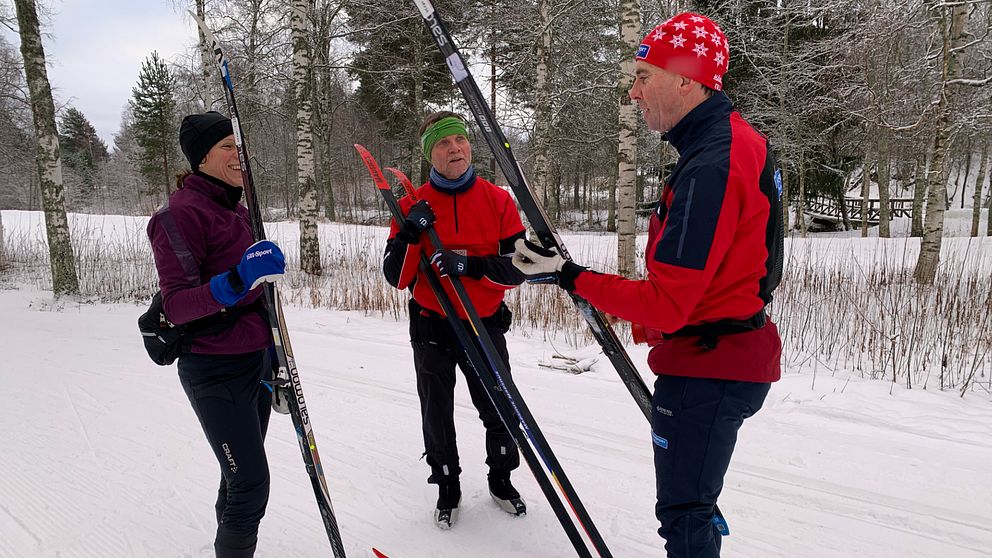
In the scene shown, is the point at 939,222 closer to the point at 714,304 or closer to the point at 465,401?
the point at 465,401

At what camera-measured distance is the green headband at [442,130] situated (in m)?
2.45

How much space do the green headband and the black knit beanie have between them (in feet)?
2.92

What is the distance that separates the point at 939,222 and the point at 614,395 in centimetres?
666

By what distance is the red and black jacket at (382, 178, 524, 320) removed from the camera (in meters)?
2.50

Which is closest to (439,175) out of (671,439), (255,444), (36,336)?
(255,444)

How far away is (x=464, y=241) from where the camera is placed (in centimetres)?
253

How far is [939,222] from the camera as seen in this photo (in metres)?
7.41

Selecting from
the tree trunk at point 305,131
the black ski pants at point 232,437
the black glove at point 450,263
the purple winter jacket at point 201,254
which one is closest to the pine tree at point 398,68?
the tree trunk at point 305,131

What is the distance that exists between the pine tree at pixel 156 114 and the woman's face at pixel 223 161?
24.6 m

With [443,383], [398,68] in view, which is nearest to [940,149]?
[443,383]

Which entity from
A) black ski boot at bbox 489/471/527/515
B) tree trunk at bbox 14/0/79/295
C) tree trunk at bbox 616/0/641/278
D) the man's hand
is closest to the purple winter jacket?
the man's hand

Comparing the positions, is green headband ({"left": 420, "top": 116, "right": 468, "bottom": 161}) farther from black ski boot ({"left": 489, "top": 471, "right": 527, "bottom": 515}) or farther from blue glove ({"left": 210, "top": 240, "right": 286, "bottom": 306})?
black ski boot ({"left": 489, "top": 471, "right": 527, "bottom": 515})

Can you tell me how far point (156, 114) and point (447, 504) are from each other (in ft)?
88.6

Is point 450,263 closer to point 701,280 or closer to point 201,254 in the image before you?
point 201,254
